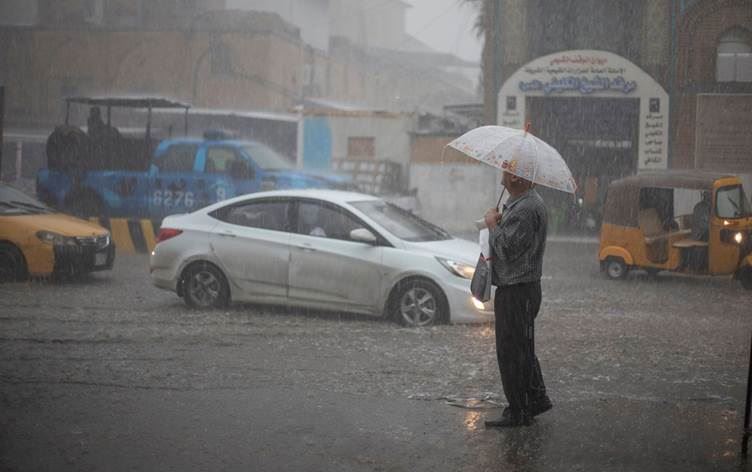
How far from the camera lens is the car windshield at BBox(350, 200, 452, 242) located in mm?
10984

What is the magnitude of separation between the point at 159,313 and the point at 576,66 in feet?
66.1

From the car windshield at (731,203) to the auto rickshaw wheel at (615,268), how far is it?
6.19 ft

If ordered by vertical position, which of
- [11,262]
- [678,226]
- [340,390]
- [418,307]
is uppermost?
Result: [678,226]

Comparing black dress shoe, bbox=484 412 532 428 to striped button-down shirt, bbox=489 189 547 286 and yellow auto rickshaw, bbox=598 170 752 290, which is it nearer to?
striped button-down shirt, bbox=489 189 547 286

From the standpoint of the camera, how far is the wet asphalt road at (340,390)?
5.66 meters

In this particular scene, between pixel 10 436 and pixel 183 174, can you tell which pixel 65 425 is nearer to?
pixel 10 436

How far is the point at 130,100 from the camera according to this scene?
20.2 metres

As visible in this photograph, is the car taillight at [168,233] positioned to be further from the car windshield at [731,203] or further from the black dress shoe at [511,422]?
the car windshield at [731,203]

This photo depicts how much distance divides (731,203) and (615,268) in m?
2.18

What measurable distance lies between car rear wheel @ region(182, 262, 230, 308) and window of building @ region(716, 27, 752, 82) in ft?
68.7

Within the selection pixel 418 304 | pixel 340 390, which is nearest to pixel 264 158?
pixel 418 304

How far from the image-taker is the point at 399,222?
11.3 metres

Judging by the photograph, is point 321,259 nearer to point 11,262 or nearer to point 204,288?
point 204,288

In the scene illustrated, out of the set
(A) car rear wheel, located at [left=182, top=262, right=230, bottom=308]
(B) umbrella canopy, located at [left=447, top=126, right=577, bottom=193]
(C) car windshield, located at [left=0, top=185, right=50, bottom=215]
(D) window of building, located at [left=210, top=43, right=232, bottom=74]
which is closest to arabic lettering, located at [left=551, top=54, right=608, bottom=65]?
(D) window of building, located at [left=210, top=43, right=232, bottom=74]
